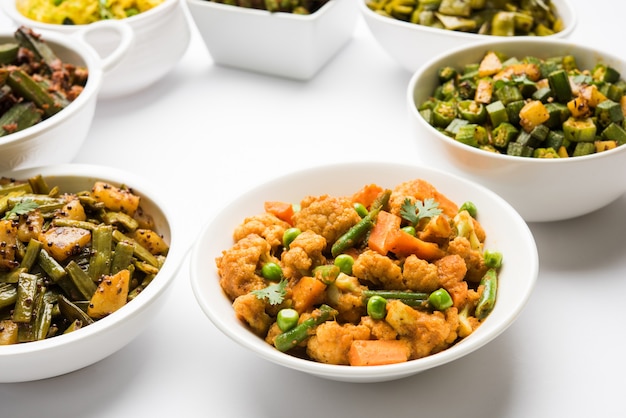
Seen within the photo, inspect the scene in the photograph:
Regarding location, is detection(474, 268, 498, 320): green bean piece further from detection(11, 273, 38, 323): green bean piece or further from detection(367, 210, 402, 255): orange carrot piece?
detection(11, 273, 38, 323): green bean piece

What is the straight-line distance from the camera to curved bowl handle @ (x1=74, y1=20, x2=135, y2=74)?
9.76 feet

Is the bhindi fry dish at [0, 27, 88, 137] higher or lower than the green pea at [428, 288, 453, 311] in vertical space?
higher

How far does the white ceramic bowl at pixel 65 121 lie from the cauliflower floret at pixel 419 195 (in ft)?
4.24

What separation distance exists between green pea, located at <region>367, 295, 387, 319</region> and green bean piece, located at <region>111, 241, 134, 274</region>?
30.3 inches

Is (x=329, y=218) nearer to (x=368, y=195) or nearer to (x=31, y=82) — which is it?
(x=368, y=195)

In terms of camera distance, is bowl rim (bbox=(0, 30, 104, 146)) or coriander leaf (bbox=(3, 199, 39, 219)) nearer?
coriander leaf (bbox=(3, 199, 39, 219))

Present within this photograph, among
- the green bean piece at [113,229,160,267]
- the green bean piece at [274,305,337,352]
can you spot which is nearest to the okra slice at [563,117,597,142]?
the green bean piece at [274,305,337,352]

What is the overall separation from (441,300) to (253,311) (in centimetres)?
52

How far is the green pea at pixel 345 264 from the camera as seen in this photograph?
6.70ft

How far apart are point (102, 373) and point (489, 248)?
1.28 m

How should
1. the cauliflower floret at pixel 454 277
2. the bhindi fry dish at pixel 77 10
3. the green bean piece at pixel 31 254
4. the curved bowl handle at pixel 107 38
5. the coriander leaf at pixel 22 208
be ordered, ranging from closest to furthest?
the cauliflower floret at pixel 454 277 < the green bean piece at pixel 31 254 < the coriander leaf at pixel 22 208 < the curved bowl handle at pixel 107 38 < the bhindi fry dish at pixel 77 10

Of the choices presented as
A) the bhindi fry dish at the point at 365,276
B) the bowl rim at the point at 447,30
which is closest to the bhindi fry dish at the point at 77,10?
the bowl rim at the point at 447,30

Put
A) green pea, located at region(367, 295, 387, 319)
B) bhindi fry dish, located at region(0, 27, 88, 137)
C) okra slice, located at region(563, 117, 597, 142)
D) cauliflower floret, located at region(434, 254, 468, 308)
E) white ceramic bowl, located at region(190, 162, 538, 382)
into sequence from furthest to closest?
bhindi fry dish, located at region(0, 27, 88, 137) < okra slice, located at region(563, 117, 597, 142) < cauliflower floret, located at region(434, 254, 468, 308) < green pea, located at region(367, 295, 387, 319) < white ceramic bowl, located at region(190, 162, 538, 382)

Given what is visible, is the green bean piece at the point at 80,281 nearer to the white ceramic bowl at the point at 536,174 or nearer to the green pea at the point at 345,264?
the green pea at the point at 345,264
